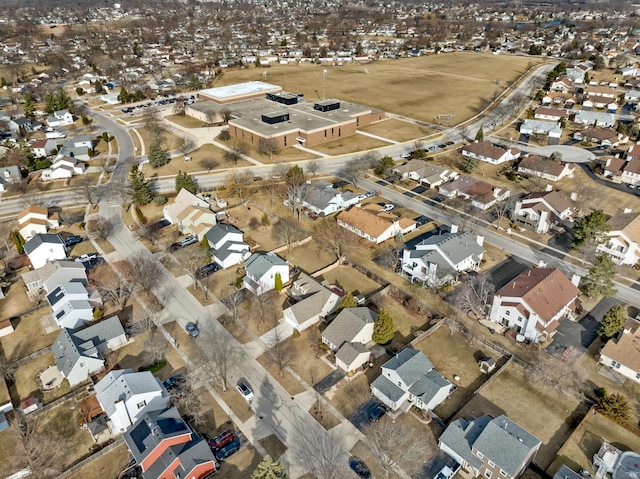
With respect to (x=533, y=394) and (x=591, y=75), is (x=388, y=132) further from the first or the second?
(x=591, y=75)

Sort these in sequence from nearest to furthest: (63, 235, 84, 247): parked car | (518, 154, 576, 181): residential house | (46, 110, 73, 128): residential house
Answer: (63, 235, 84, 247): parked car < (518, 154, 576, 181): residential house < (46, 110, 73, 128): residential house

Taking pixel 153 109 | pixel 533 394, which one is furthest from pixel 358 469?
pixel 153 109

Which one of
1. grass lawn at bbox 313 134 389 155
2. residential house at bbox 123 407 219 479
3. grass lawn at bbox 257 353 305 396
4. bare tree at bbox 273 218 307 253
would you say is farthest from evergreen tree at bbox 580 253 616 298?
grass lawn at bbox 313 134 389 155

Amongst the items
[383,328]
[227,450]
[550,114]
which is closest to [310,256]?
[383,328]

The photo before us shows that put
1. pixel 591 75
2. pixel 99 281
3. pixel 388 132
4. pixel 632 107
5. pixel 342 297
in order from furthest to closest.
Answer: pixel 591 75 → pixel 632 107 → pixel 388 132 → pixel 99 281 → pixel 342 297

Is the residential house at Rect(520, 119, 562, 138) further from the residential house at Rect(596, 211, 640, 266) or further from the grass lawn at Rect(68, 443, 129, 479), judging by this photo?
the grass lawn at Rect(68, 443, 129, 479)

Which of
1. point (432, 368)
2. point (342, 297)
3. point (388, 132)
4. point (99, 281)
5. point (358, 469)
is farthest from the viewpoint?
point (388, 132)
